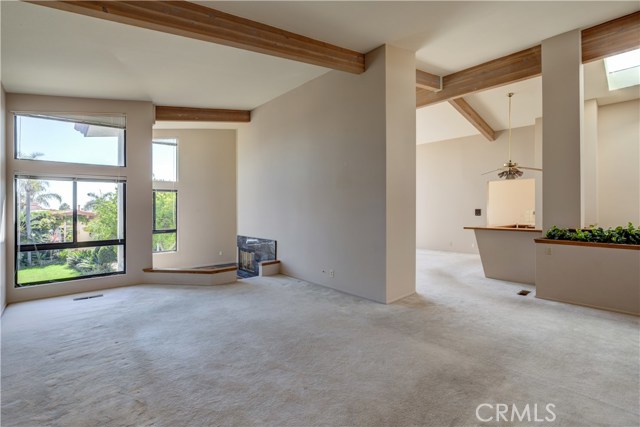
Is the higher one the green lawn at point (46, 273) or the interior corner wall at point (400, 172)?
the interior corner wall at point (400, 172)

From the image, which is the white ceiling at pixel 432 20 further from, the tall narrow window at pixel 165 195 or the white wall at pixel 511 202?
the tall narrow window at pixel 165 195

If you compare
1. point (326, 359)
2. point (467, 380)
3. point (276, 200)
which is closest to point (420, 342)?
point (467, 380)

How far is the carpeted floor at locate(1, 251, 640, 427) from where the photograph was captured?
2.22 metres

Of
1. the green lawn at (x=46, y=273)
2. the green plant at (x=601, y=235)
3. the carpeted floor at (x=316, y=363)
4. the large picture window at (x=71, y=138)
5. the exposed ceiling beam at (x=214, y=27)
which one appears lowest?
the carpeted floor at (x=316, y=363)

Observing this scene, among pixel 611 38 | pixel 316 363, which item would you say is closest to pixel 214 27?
pixel 316 363

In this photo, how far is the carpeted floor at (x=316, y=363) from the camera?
2.22m

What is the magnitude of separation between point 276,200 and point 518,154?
6644 millimetres

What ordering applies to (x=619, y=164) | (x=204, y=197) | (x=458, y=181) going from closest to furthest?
(x=619, y=164) < (x=204, y=197) < (x=458, y=181)

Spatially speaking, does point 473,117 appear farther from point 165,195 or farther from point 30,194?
point 30,194

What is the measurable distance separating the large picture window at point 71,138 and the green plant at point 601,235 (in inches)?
288

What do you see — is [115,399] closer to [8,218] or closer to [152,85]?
[8,218]

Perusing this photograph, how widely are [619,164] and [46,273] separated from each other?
11.4 m

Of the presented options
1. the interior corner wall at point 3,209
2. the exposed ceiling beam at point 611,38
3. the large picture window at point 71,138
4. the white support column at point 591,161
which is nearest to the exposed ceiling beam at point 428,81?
the exposed ceiling beam at point 611,38

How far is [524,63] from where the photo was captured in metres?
5.29
